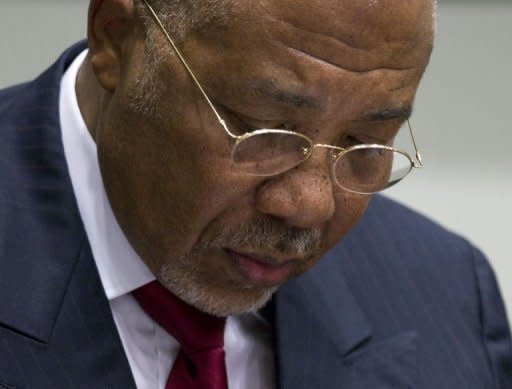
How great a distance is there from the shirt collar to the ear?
14 centimetres

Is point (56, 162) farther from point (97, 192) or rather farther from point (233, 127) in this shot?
point (233, 127)

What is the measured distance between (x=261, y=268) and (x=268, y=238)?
6 centimetres

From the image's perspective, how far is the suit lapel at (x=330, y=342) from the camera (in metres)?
1.59

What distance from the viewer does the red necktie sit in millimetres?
1465

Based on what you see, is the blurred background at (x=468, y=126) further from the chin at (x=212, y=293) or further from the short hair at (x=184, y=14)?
the short hair at (x=184, y=14)

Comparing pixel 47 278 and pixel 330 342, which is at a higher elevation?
pixel 47 278

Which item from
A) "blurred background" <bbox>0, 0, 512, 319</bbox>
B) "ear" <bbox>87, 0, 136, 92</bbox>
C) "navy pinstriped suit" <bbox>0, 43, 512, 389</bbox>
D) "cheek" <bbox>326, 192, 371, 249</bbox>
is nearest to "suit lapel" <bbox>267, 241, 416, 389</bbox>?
"navy pinstriped suit" <bbox>0, 43, 512, 389</bbox>

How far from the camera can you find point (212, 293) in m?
1.40

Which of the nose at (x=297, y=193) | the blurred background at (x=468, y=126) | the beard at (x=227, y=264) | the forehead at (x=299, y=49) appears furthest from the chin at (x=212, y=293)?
the blurred background at (x=468, y=126)

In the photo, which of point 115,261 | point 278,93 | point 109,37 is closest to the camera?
point 278,93

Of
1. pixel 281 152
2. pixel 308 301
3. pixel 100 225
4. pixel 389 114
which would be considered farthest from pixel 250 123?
pixel 308 301

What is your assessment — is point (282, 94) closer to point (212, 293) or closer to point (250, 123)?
point (250, 123)

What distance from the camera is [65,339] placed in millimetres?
1401

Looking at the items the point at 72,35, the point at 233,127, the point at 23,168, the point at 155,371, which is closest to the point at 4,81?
the point at 72,35
